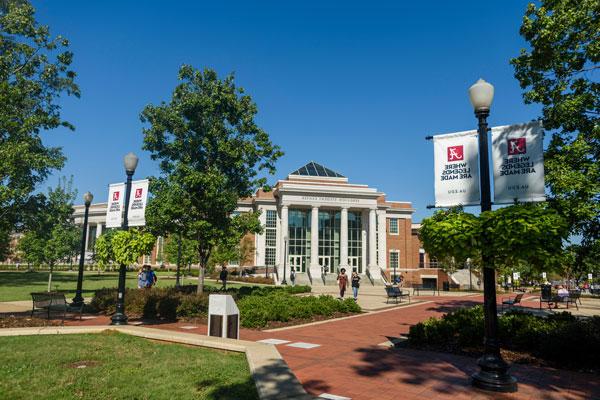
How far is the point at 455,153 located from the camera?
723cm

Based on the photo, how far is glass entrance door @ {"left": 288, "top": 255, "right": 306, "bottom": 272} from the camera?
2073 inches

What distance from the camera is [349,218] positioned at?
184 ft

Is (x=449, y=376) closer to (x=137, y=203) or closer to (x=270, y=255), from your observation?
(x=137, y=203)

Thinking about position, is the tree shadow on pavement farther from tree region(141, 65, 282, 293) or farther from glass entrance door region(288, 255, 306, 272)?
glass entrance door region(288, 255, 306, 272)

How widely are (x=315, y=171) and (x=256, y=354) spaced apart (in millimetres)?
53059

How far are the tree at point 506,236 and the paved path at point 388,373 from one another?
6.62ft

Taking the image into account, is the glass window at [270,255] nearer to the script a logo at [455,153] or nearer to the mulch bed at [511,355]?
the mulch bed at [511,355]

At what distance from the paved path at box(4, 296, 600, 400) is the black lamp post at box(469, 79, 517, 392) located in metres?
0.19

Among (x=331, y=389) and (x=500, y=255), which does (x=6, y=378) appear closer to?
(x=331, y=389)

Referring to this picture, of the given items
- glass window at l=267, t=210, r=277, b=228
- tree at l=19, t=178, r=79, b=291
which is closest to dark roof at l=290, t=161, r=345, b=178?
glass window at l=267, t=210, r=277, b=228

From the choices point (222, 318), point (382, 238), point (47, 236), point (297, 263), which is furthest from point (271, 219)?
point (222, 318)

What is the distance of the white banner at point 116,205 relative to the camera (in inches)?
471

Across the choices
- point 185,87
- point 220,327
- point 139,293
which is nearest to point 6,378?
point 220,327

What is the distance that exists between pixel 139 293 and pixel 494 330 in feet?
42.4
